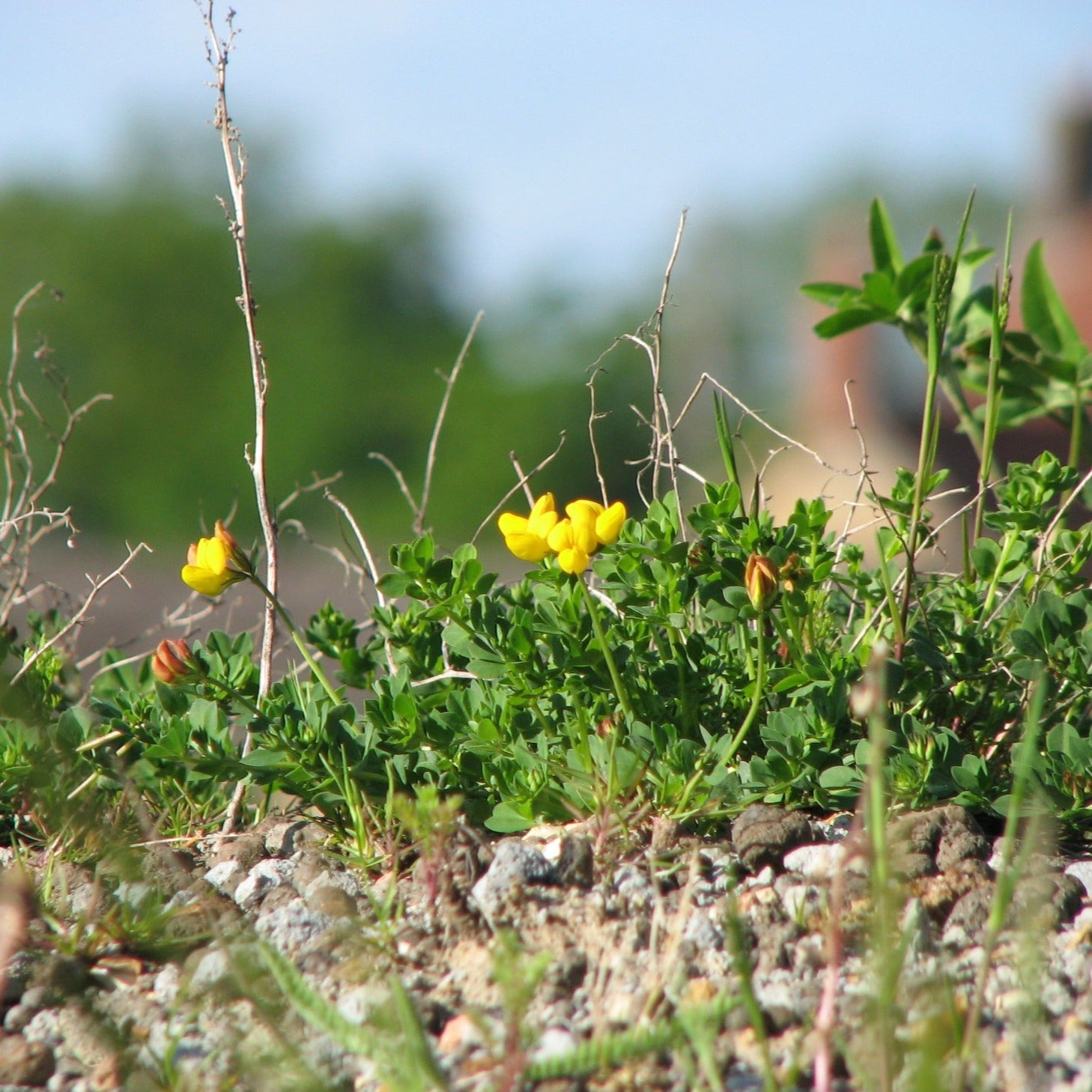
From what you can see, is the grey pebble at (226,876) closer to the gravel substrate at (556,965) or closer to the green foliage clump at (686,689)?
the gravel substrate at (556,965)

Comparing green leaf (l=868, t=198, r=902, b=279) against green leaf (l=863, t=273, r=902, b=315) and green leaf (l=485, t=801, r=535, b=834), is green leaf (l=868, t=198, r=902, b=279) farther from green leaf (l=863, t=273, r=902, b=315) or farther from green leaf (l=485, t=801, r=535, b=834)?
green leaf (l=485, t=801, r=535, b=834)

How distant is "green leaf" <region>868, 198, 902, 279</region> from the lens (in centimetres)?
264

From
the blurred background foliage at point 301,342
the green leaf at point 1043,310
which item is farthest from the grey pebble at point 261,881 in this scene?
the blurred background foliage at point 301,342

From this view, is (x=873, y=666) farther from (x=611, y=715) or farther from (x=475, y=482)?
(x=475, y=482)

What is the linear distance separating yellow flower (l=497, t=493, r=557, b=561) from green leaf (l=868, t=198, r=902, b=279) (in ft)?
4.10

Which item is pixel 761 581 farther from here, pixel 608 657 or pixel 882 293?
→ pixel 882 293

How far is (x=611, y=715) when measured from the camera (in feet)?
6.47

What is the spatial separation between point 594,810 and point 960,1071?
74cm

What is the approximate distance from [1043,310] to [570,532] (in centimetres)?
172

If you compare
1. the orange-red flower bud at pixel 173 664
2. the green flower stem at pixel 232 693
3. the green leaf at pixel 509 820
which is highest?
the orange-red flower bud at pixel 173 664

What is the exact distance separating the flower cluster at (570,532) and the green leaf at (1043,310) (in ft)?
5.30

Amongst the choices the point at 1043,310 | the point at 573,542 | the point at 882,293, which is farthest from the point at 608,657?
the point at 1043,310

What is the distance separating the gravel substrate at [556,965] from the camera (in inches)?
47.5

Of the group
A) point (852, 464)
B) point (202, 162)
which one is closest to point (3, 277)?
point (202, 162)
